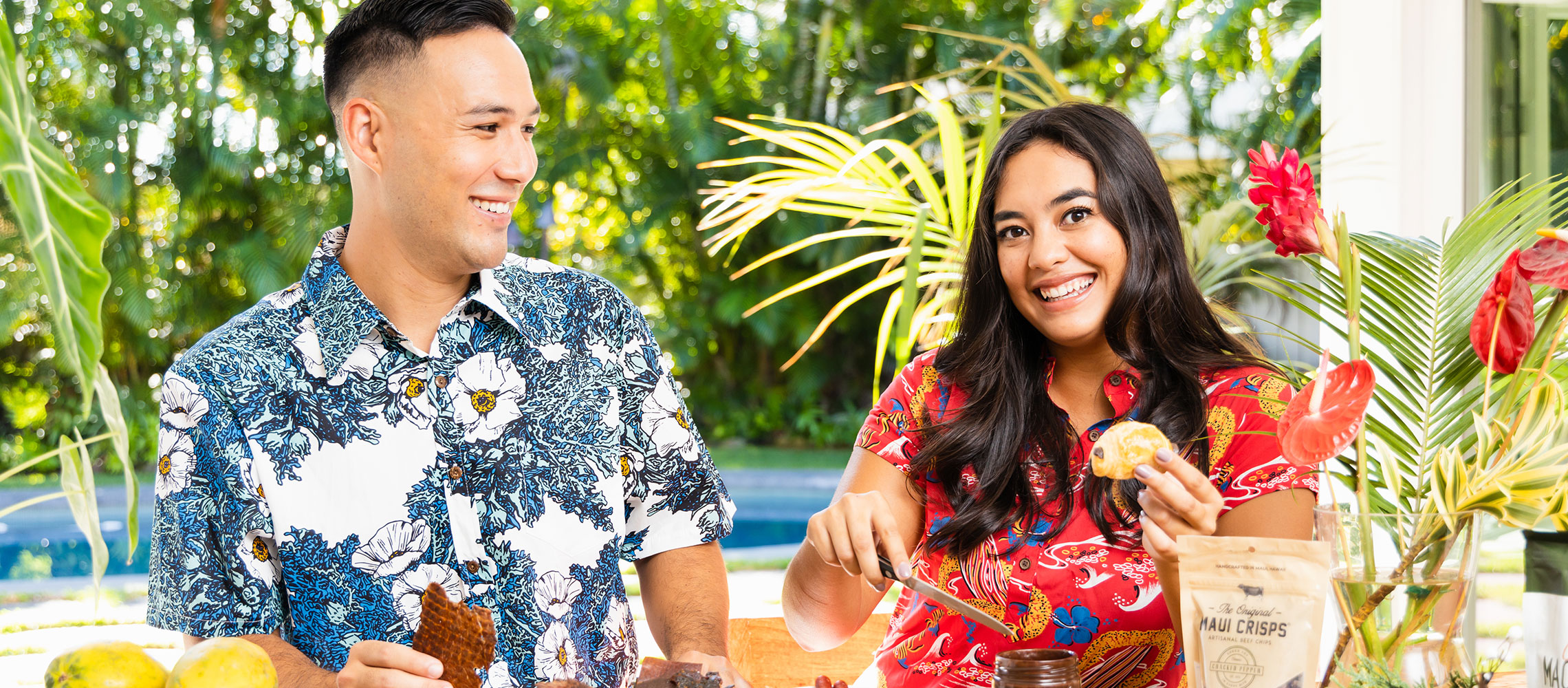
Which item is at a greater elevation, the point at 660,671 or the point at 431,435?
the point at 431,435

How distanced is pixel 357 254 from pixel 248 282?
8.87 metres

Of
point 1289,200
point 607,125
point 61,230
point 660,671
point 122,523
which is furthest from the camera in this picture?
point 607,125

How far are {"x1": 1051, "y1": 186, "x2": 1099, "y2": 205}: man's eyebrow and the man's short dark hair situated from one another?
76 cm

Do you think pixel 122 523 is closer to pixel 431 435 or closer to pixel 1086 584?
pixel 431 435

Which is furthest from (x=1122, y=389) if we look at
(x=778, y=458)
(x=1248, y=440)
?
(x=778, y=458)

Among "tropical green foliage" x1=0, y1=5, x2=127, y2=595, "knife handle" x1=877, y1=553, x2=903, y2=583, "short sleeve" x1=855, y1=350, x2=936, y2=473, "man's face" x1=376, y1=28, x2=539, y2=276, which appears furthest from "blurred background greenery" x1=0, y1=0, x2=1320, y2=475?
"tropical green foliage" x1=0, y1=5, x2=127, y2=595

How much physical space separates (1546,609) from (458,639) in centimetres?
84

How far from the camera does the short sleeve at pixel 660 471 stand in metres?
1.59

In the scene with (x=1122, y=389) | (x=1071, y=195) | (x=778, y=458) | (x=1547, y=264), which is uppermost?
(x=1071, y=195)

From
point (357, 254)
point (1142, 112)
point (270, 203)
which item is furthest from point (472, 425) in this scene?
point (270, 203)

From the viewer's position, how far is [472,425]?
1.45m

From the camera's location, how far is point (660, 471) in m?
1.59

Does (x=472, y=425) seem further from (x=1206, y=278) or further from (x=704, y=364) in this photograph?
(x=704, y=364)

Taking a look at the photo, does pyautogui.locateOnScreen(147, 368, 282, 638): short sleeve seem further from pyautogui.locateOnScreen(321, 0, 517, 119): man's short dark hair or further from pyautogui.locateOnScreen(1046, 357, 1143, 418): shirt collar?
pyautogui.locateOnScreen(1046, 357, 1143, 418): shirt collar
